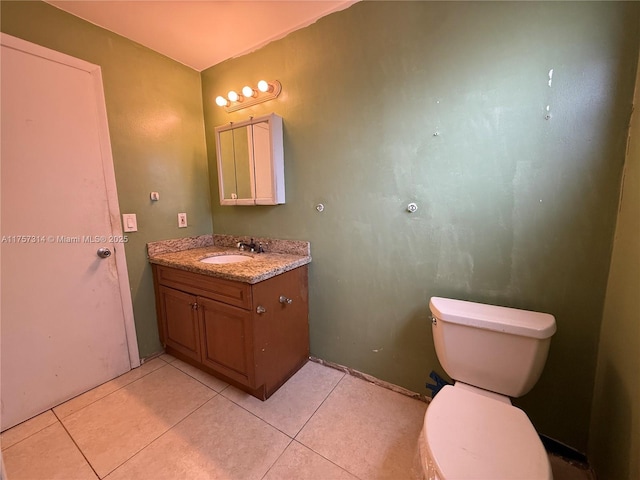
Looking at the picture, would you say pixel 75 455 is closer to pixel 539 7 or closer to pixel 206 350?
pixel 206 350

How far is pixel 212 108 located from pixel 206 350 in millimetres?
1829

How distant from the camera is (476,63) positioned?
1152 millimetres

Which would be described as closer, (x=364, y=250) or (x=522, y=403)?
(x=522, y=403)

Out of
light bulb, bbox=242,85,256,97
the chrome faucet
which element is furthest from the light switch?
light bulb, bbox=242,85,256,97

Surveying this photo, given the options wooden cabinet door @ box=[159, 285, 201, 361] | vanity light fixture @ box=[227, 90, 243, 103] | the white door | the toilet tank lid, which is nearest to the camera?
the toilet tank lid

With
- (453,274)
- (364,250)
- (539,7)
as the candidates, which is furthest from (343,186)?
(539,7)

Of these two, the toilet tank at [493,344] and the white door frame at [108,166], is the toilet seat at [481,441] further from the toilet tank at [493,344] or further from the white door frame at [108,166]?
the white door frame at [108,166]

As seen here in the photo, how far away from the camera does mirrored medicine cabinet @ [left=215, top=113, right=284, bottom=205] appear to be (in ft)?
5.49

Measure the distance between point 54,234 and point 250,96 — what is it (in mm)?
1444

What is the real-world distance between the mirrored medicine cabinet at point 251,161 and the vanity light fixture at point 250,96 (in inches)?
6.2

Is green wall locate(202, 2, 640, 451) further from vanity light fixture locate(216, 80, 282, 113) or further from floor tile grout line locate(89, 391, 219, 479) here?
floor tile grout line locate(89, 391, 219, 479)

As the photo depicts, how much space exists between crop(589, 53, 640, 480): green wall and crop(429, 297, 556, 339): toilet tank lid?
20cm

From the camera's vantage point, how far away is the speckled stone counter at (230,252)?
1.39 metres

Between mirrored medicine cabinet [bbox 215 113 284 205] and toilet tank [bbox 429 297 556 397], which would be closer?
toilet tank [bbox 429 297 556 397]
